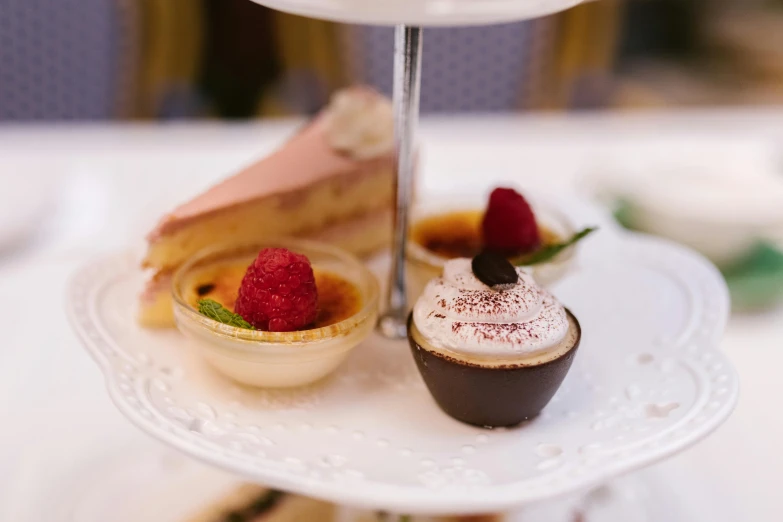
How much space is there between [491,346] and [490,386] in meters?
0.04

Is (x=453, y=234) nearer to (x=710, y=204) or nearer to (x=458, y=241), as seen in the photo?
(x=458, y=241)

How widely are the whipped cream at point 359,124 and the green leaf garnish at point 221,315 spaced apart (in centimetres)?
46

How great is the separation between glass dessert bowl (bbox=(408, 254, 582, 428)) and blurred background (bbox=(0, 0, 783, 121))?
1610 millimetres

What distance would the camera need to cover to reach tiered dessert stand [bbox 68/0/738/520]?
→ 0.68 meters

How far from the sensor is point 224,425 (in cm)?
80

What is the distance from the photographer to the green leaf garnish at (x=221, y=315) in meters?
0.83

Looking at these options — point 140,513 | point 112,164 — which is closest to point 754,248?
point 140,513

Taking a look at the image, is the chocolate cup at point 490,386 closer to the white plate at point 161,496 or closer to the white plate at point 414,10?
the white plate at point 161,496

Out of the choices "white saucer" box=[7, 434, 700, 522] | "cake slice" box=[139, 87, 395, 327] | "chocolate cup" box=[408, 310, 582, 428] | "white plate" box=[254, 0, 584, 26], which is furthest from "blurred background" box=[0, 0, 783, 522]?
"white plate" box=[254, 0, 584, 26]

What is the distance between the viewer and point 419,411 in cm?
86

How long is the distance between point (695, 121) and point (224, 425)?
1695 mm

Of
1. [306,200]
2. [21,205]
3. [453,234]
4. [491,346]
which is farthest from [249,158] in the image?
[491,346]

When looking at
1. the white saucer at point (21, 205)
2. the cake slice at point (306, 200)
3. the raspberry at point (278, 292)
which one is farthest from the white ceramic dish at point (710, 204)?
the white saucer at point (21, 205)

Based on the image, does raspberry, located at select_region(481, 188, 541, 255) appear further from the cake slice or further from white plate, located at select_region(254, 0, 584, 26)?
white plate, located at select_region(254, 0, 584, 26)
